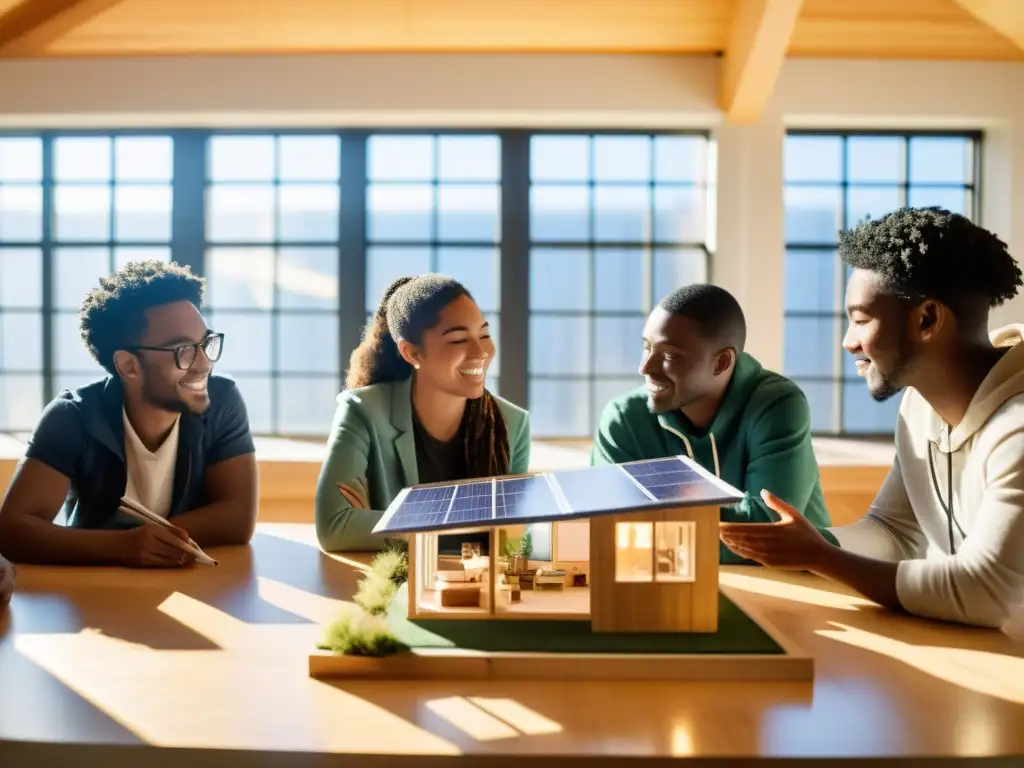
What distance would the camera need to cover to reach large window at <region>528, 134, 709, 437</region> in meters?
6.66

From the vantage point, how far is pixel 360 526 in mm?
2205

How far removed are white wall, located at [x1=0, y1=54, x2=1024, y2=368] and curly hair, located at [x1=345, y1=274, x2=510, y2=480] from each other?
3832 millimetres

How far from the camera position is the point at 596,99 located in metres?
6.27

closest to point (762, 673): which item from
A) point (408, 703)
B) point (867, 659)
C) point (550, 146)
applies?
point (867, 659)

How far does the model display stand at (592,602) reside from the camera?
1.25 meters

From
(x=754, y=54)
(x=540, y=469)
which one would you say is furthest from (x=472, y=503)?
(x=754, y=54)

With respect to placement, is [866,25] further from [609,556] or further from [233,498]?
[609,556]

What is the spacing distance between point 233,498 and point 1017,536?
1.78 meters

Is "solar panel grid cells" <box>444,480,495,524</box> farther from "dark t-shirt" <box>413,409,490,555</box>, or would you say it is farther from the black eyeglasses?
the black eyeglasses

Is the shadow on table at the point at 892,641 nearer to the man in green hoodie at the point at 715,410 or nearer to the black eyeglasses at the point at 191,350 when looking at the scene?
the man in green hoodie at the point at 715,410

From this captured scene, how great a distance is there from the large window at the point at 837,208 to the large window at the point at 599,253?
29.0 inches

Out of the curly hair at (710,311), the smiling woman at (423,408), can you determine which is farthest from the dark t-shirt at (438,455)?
the curly hair at (710,311)

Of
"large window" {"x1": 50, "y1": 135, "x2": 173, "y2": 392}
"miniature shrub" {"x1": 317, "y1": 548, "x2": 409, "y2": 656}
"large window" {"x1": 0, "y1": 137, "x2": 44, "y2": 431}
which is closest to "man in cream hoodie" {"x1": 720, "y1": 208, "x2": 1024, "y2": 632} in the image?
"miniature shrub" {"x1": 317, "y1": 548, "x2": 409, "y2": 656}

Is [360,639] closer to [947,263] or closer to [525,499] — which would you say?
[525,499]
